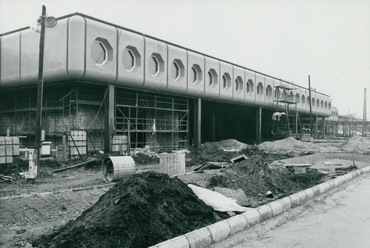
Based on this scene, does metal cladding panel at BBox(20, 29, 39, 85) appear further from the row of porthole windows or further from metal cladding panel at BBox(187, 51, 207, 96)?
metal cladding panel at BBox(187, 51, 207, 96)

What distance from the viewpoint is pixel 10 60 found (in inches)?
859

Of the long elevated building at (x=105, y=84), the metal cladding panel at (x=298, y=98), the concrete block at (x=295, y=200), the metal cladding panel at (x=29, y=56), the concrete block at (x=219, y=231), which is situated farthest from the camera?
the metal cladding panel at (x=298, y=98)

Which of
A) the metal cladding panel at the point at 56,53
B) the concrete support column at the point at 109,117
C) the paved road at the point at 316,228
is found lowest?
the paved road at the point at 316,228

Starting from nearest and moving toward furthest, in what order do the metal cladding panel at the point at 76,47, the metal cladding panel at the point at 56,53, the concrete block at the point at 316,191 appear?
the concrete block at the point at 316,191 < the metal cladding panel at the point at 76,47 < the metal cladding panel at the point at 56,53

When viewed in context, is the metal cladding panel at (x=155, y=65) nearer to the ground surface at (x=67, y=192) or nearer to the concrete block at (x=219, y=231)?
the ground surface at (x=67, y=192)

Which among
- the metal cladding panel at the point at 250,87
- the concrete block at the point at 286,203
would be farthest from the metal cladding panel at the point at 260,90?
the concrete block at the point at 286,203

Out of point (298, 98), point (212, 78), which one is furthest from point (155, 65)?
point (298, 98)

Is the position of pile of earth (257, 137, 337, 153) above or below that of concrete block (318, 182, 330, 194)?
above

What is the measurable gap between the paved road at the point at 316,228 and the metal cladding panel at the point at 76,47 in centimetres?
1330

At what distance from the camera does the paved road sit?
5750mm

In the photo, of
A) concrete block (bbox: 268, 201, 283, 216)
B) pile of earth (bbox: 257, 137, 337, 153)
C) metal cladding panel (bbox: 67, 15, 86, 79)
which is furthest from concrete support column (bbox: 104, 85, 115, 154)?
pile of earth (bbox: 257, 137, 337, 153)

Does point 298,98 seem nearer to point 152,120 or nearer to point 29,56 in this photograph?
point 152,120

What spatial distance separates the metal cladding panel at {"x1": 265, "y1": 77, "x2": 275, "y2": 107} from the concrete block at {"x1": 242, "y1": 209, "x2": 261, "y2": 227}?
108ft

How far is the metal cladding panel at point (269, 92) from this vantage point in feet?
129
